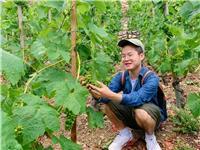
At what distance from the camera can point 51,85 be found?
2.39m

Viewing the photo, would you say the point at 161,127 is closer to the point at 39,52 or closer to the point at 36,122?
the point at 39,52

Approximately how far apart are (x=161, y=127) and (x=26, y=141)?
2519 mm

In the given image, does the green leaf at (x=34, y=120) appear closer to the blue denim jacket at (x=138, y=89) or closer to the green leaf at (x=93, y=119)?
the green leaf at (x=93, y=119)

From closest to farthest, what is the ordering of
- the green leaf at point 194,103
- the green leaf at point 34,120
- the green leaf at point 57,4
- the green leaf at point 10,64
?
the green leaf at point 10,64 → the green leaf at point 34,120 → the green leaf at point 57,4 → the green leaf at point 194,103

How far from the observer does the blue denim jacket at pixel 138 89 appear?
3468mm

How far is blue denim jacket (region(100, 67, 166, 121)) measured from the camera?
3.47 m

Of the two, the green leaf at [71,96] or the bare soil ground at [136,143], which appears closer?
the green leaf at [71,96]

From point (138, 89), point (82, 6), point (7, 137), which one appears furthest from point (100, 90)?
point (7, 137)

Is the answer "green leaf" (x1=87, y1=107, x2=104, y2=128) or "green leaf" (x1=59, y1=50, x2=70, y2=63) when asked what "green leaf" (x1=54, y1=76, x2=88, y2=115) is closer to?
"green leaf" (x1=59, y1=50, x2=70, y2=63)

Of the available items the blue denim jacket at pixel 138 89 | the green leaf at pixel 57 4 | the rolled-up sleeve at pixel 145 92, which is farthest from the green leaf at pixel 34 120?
the rolled-up sleeve at pixel 145 92

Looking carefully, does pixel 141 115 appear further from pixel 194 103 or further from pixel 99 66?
pixel 99 66

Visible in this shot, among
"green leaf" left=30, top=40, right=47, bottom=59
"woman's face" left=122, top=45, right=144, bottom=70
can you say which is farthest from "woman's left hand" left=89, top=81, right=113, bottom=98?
"woman's face" left=122, top=45, right=144, bottom=70

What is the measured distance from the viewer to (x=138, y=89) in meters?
3.73

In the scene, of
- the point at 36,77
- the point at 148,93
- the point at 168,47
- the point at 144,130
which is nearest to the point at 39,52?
the point at 36,77
